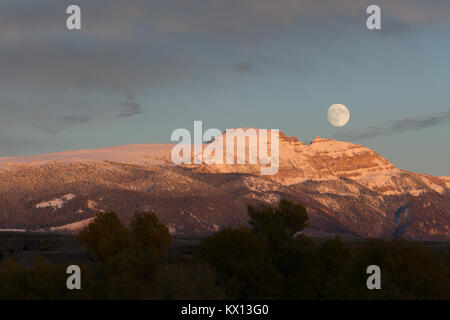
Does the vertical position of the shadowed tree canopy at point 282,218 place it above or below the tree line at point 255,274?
above

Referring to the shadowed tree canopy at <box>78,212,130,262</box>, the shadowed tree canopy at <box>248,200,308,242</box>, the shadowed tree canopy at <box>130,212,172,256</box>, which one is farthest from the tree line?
the shadowed tree canopy at <box>130,212,172,256</box>

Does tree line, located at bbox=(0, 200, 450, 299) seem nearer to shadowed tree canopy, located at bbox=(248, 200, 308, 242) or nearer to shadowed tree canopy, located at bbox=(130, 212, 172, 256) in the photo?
shadowed tree canopy, located at bbox=(248, 200, 308, 242)

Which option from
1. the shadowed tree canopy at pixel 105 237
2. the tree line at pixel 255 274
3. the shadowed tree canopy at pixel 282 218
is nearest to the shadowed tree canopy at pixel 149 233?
the shadowed tree canopy at pixel 105 237

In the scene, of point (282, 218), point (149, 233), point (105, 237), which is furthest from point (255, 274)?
point (105, 237)

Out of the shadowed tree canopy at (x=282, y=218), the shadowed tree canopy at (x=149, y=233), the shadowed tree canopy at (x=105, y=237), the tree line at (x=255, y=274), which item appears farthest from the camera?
the shadowed tree canopy at (x=149, y=233)

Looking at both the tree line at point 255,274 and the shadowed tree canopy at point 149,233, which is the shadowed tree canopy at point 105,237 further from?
the tree line at point 255,274

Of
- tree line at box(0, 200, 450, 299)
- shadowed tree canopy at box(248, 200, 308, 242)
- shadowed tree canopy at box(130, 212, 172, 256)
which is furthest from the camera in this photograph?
shadowed tree canopy at box(130, 212, 172, 256)

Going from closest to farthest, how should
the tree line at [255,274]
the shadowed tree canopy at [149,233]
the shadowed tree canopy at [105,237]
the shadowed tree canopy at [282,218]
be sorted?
the tree line at [255,274] → the shadowed tree canopy at [282,218] → the shadowed tree canopy at [105,237] → the shadowed tree canopy at [149,233]

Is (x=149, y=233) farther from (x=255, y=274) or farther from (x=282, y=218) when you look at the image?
(x=255, y=274)
